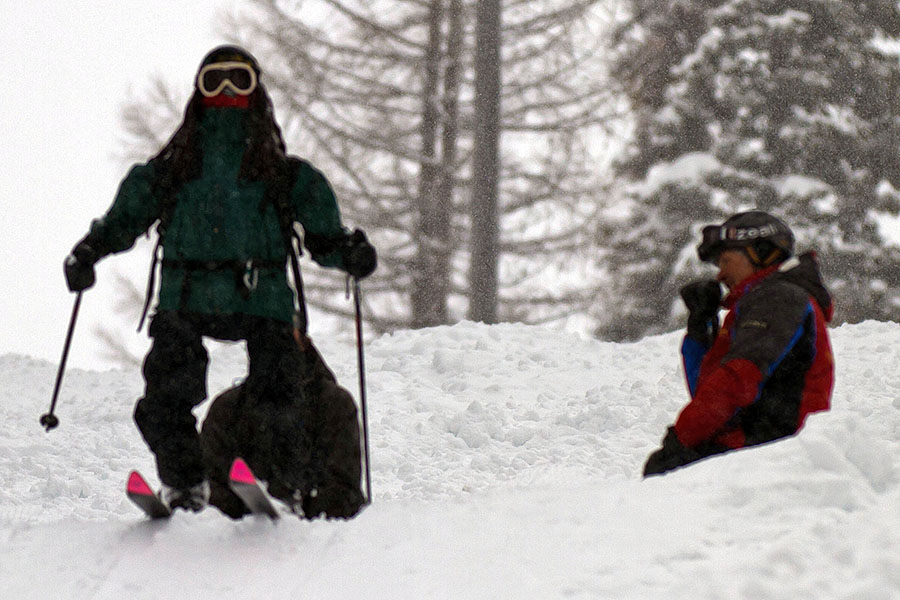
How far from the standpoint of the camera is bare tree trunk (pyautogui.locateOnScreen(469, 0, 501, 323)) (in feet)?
42.5

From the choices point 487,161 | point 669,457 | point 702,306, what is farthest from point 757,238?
point 487,161

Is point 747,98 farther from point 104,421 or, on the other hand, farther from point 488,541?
point 488,541

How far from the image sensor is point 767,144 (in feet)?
51.2

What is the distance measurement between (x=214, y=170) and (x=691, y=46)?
545 inches

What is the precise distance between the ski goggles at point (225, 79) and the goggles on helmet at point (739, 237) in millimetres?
1932

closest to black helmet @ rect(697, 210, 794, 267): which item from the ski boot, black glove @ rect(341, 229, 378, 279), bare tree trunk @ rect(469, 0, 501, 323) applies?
black glove @ rect(341, 229, 378, 279)

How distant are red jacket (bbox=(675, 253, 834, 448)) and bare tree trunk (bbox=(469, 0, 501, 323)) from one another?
350 inches

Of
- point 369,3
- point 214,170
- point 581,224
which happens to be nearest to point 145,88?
point 369,3

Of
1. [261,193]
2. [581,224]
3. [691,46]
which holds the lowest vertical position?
[581,224]

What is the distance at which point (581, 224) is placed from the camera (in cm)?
1670

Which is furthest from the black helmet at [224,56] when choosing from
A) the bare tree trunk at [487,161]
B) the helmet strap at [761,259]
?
the bare tree trunk at [487,161]

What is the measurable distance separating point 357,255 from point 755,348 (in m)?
1.59

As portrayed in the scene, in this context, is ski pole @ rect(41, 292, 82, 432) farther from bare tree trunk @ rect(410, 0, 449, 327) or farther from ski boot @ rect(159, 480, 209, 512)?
bare tree trunk @ rect(410, 0, 449, 327)

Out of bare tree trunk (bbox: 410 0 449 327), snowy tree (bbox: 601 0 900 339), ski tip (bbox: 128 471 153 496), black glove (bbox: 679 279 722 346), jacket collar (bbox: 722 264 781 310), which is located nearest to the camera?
ski tip (bbox: 128 471 153 496)
